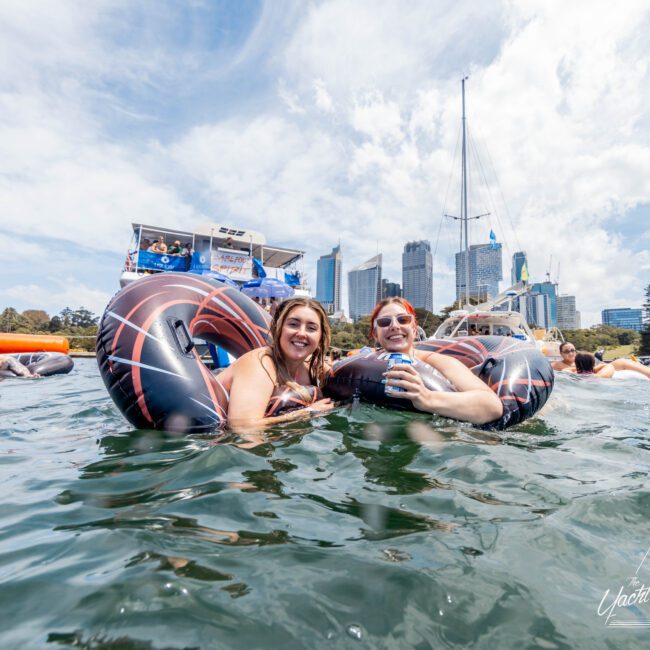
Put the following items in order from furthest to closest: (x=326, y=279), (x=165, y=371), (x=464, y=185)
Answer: (x=326, y=279) < (x=464, y=185) < (x=165, y=371)

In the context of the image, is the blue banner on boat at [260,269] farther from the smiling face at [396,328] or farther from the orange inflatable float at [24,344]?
the smiling face at [396,328]

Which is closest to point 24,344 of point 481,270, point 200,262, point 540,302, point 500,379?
point 200,262

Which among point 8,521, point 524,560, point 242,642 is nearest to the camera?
point 242,642

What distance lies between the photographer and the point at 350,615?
113cm

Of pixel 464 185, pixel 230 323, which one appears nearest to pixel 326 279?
pixel 464 185

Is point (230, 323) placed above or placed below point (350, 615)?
above

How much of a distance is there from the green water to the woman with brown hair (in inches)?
12.7

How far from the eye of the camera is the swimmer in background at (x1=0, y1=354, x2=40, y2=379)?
9828mm

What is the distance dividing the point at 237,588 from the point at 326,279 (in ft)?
368

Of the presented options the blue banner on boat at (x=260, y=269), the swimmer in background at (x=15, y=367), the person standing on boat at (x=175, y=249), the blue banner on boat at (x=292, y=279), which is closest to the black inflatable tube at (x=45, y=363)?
the swimmer in background at (x=15, y=367)

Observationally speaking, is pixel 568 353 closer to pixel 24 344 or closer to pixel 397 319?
pixel 397 319

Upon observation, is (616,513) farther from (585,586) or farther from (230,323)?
(230,323)

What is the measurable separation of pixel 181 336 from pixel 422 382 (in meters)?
1.97

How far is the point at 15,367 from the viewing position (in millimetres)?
9891
